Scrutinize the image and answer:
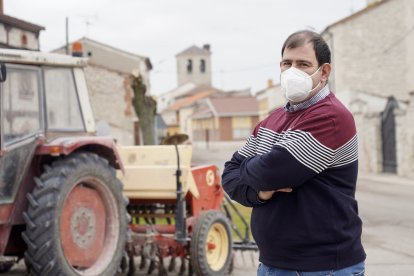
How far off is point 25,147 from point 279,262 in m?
3.78

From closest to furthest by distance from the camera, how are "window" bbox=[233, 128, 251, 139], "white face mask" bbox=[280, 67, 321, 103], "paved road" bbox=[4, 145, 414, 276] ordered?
"white face mask" bbox=[280, 67, 321, 103] < "paved road" bbox=[4, 145, 414, 276] < "window" bbox=[233, 128, 251, 139]

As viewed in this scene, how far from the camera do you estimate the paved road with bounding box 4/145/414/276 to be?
26.3 ft

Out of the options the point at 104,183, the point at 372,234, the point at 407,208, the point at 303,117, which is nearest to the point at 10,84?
the point at 104,183

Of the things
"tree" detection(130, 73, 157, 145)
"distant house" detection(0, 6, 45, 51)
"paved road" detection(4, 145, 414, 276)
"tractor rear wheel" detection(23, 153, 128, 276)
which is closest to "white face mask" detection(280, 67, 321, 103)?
"tractor rear wheel" detection(23, 153, 128, 276)

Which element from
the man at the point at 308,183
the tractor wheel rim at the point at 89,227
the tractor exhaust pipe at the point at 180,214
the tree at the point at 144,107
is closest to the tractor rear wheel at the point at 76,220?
the tractor wheel rim at the point at 89,227

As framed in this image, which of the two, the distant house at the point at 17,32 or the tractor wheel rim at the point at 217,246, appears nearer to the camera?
the tractor wheel rim at the point at 217,246

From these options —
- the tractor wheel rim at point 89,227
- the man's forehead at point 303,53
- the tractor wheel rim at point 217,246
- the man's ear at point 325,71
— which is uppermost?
the man's forehead at point 303,53

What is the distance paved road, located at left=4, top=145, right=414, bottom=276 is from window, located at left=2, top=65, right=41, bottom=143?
249cm

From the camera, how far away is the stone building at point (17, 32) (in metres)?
11.2

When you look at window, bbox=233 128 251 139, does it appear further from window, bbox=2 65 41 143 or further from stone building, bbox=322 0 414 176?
window, bbox=2 65 41 143

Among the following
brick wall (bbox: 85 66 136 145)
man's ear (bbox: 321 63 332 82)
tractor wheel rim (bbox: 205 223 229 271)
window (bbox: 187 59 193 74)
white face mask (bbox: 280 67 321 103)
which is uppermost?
window (bbox: 187 59 193 74)

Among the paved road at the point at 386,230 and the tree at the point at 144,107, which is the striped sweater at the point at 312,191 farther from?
the tree at the point at 144,107

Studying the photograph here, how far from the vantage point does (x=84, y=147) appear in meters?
6.47

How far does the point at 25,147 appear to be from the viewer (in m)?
5.96
